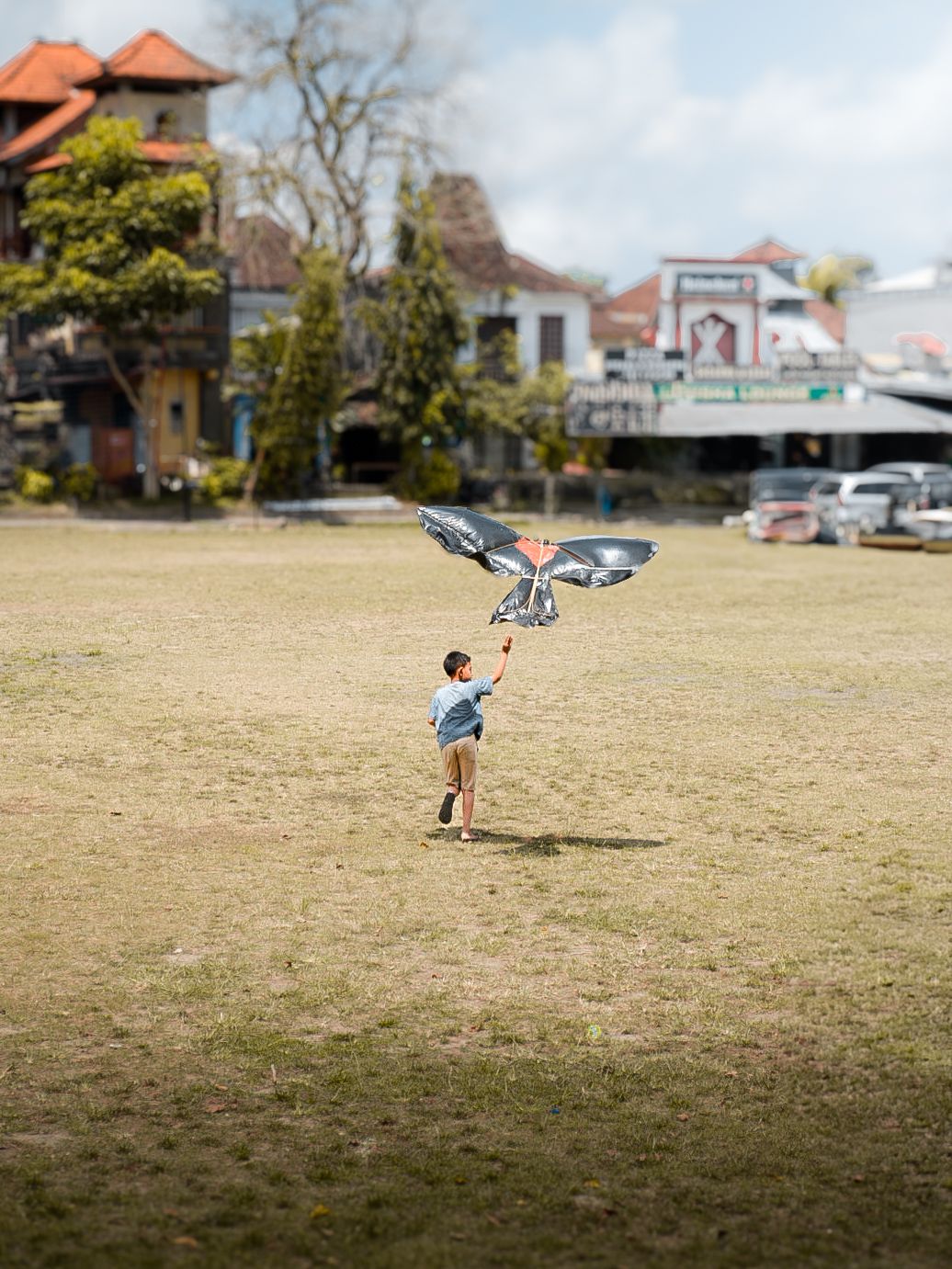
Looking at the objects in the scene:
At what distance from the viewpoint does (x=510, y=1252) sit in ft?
21.1

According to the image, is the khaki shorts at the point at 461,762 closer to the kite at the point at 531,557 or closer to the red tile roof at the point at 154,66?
the kite at the point at 531,557

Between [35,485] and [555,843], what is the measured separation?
3719 cm

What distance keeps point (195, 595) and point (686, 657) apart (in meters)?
9.46

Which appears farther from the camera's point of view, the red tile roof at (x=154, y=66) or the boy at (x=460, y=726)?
the red tile roof at (x=154, y=66)

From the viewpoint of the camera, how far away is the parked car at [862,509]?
41.6 metres

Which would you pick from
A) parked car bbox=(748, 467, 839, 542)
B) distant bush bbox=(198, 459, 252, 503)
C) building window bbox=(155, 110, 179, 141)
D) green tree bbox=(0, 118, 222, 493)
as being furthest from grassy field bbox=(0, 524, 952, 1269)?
building window bbox=(155, 110, 179, 141)

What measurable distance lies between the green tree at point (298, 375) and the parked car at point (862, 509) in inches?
591

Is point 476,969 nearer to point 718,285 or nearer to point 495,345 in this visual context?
point 495,345

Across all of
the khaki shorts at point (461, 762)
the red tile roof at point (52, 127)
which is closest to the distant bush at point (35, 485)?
the red tile roof at point (52, 127)

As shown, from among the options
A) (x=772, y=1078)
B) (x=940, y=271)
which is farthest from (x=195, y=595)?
(x=940, y=271)

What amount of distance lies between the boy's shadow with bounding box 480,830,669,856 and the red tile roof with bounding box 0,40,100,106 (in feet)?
165

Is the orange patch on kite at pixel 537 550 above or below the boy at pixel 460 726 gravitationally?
above

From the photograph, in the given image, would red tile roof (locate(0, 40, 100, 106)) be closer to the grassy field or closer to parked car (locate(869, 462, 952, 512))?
parked car (locate(869, 462, 952, 512))

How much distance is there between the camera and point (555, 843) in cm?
1265
